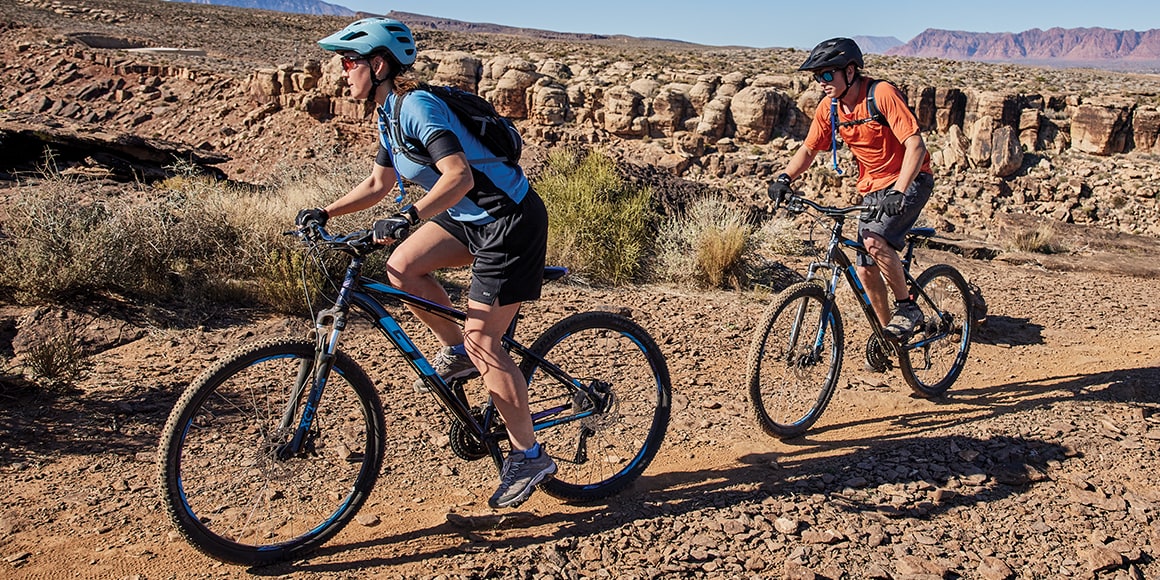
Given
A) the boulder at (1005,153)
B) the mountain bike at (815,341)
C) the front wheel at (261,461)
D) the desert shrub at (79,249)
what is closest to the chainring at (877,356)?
the mountain bike at (815,341)

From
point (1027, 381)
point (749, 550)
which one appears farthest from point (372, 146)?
point (749, 550)

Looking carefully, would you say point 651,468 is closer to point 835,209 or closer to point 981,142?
point 835,209

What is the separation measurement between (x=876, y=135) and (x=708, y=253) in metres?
2.96

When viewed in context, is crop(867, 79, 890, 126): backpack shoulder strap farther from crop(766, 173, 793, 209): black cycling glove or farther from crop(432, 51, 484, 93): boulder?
crop(432, 51, 484, 93): boulder

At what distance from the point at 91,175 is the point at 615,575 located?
369 inches

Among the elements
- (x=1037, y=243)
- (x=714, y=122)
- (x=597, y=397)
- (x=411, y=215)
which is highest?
(x=411, y=215)

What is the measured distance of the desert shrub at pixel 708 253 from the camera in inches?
313

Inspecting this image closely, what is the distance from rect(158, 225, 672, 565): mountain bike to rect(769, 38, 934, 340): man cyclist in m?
1.57

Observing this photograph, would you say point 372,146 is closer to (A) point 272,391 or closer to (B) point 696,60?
(B) point 696,60

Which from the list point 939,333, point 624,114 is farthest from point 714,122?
point 939,333

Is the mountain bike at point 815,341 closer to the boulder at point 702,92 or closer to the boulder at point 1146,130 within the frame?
the boulder at point 1146,130

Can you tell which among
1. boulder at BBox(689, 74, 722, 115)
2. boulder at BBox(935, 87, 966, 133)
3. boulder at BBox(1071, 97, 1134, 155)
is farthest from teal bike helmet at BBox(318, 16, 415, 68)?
boulder at BBox(935, 87, 966, 133)

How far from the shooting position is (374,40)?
3.19m

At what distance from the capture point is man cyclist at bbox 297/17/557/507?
123 inches
